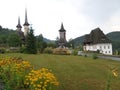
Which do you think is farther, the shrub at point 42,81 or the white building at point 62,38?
the white building at point 62,38

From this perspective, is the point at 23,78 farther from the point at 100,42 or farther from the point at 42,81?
the point at 100,42

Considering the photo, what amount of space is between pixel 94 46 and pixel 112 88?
8139cm

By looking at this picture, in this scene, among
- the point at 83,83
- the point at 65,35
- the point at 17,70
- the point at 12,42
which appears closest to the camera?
the point at 17,70

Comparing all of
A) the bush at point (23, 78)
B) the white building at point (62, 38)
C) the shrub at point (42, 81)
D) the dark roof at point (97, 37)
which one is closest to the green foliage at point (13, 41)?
the white building at point (62, 38)

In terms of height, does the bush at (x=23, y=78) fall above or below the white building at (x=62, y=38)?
below

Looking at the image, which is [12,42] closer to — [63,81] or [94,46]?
[94,46]

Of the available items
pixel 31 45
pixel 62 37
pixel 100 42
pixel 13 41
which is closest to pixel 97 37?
pixel 100 42

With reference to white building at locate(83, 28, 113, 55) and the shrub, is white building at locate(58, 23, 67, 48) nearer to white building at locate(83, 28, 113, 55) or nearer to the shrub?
white building at locate(83, 28, 113, 55)

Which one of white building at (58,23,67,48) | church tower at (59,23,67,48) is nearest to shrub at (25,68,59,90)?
white building at (58,23,67,48)

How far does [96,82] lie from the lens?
704 inches

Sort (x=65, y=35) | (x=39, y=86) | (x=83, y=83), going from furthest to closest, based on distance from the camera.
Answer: (x=65, y=35)
(x=83, y=83)
(x=39, y=86)

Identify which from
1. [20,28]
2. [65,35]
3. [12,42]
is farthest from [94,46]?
[20,28]

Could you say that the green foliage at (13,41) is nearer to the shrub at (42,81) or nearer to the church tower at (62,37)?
the church tower at (62,37)

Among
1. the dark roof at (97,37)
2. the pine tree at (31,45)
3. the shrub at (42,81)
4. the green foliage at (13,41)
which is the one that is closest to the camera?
the shrub at (42,81)
